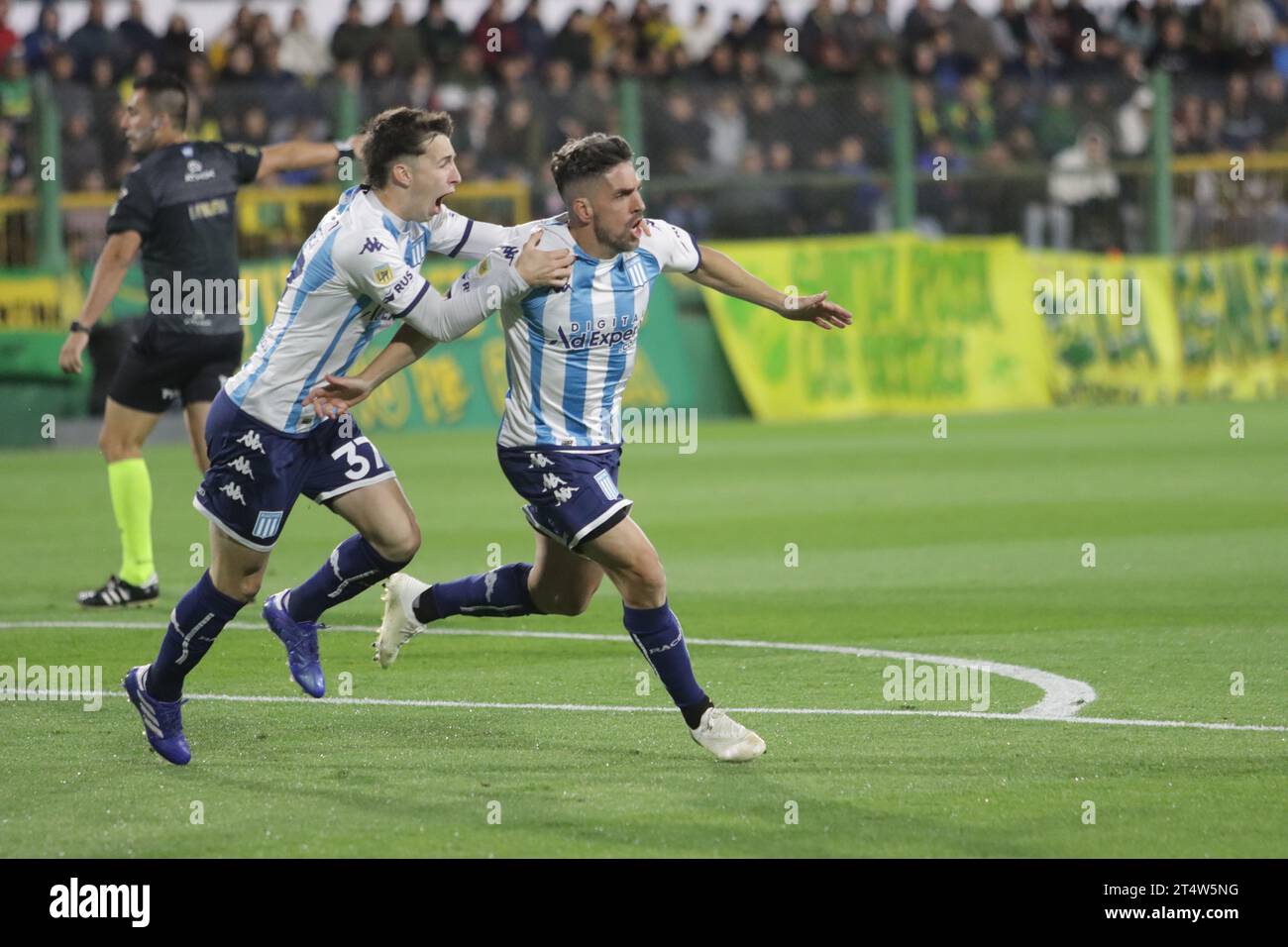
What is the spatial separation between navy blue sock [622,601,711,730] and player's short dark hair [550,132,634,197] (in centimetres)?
134

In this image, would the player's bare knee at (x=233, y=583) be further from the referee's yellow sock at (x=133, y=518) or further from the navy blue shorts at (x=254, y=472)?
the referee's yellow sock at (x=133, y=518)

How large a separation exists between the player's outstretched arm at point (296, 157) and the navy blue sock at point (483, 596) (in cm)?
271

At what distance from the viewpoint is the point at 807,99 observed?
71.8 ft

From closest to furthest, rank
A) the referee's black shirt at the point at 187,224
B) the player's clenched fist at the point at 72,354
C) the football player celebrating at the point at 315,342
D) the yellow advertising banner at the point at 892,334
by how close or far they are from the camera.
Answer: the football player celebrating at the point at 315,342 < the player's clenched fist at the point at 72,354 < the referee's black shirt at the point at 187,224 < the yellow advertising banner at the point at 892,334

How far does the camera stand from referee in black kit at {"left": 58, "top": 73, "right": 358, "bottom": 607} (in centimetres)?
998

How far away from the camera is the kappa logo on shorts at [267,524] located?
6617mm

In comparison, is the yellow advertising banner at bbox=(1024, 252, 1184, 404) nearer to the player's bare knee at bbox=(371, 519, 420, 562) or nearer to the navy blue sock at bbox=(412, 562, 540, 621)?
the navy blue sock at bbox=(412, 562, 540, 621)

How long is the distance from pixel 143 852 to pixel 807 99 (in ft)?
57.3

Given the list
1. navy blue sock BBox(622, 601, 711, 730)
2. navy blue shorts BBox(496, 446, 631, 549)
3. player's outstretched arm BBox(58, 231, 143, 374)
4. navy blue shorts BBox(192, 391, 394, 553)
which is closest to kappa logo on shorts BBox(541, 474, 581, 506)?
navy blue shorts BBox(496, 446, 631, 549)

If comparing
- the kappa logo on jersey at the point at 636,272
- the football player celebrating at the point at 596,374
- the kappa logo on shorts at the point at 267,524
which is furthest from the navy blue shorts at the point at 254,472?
the kappa logo on jersey at the point at 636,272

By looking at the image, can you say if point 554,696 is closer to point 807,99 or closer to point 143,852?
point 143,852

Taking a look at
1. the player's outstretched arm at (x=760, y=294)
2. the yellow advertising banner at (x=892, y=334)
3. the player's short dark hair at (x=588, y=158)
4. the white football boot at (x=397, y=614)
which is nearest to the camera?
the player's short dark hair at (x=588, y=158)

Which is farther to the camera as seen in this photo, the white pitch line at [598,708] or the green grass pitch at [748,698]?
the white pitch line at [598,708]
